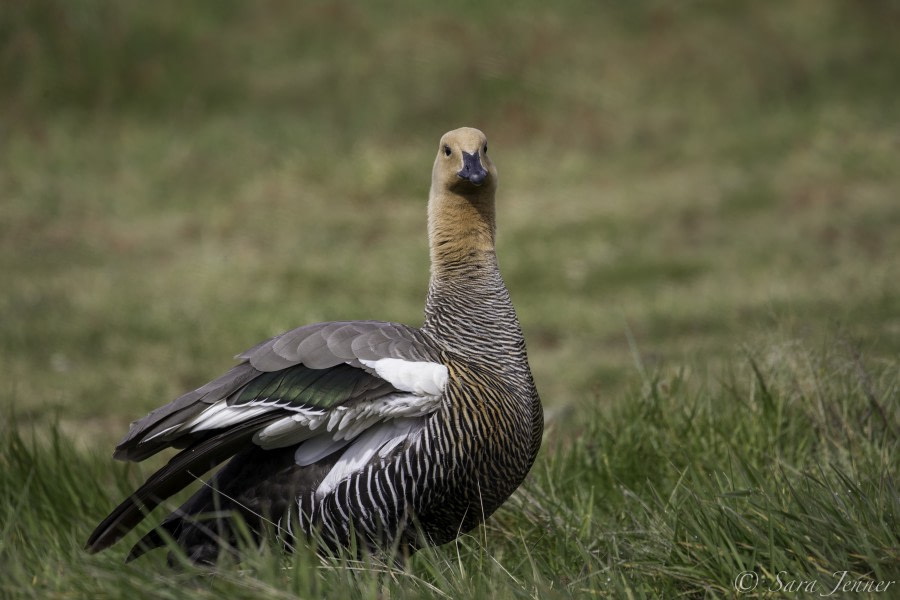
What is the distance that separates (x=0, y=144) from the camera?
40.3ft

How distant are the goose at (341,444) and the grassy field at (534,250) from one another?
212mm

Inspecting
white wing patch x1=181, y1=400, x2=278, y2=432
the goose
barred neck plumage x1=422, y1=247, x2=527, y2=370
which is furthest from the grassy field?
barred neck plumage x1=422, y1=247, x2=527, y2=370

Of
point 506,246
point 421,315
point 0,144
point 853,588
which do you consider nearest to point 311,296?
point 421,315

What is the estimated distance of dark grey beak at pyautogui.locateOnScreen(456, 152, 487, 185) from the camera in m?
4.18

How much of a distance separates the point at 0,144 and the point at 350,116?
12.0 ft

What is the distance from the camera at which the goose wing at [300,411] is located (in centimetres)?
363

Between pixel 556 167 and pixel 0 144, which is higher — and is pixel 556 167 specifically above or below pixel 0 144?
below

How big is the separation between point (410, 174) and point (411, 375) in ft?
26.8

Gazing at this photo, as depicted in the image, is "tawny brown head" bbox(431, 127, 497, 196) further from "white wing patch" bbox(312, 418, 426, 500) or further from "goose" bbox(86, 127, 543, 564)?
"white wing patch" bbox(312, 418, 426, 500)

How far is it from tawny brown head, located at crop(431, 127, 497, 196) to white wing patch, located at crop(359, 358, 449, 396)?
0.81 metres

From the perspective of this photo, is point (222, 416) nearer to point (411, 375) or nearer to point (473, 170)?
point (411, 375)

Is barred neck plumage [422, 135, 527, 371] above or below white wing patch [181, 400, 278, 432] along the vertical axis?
above

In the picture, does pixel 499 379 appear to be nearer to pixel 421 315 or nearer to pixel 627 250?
pixel 421 315

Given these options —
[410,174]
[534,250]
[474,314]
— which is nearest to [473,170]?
[474,314]
